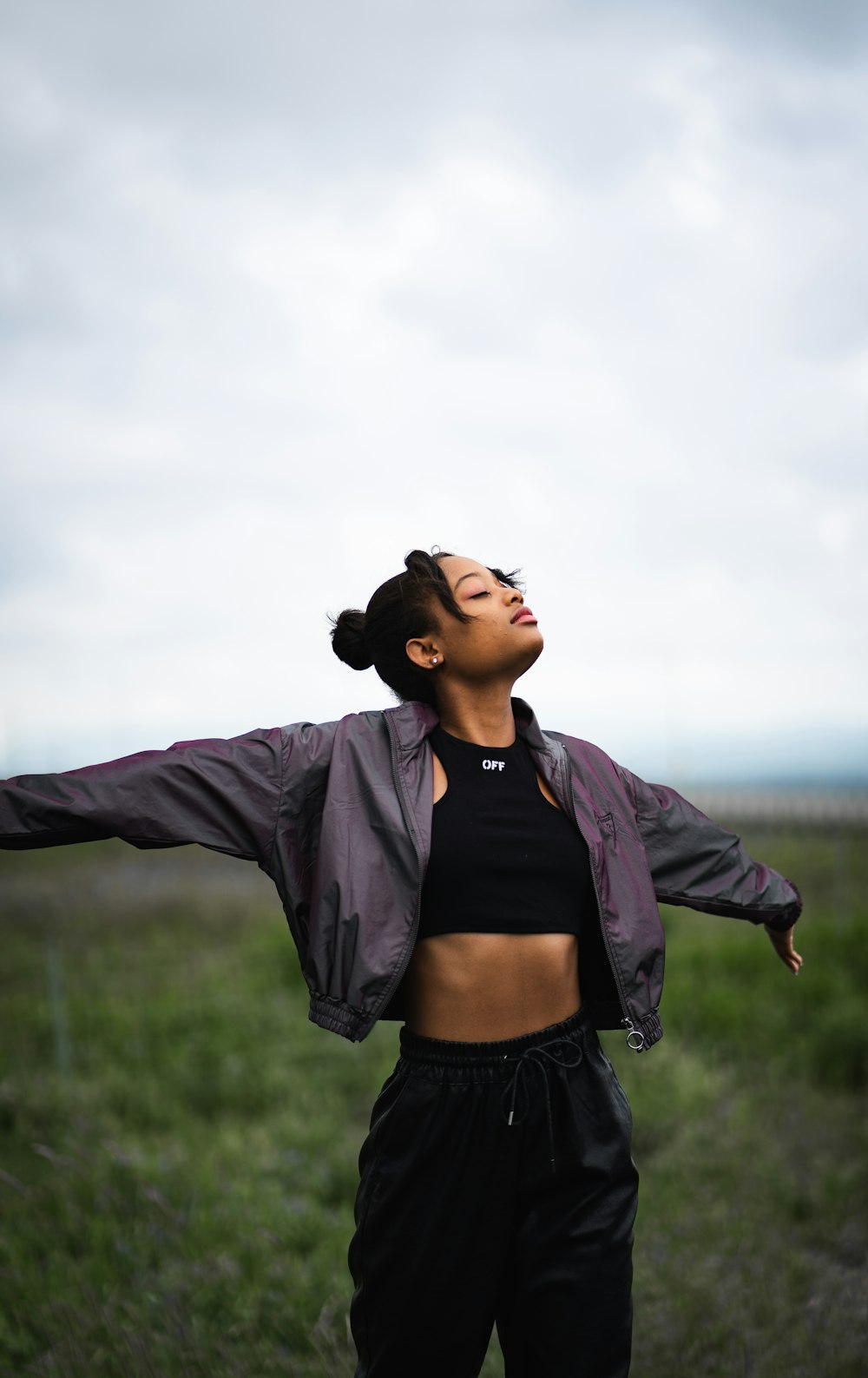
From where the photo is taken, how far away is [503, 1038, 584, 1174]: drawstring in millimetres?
2535

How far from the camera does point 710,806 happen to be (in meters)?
17.1

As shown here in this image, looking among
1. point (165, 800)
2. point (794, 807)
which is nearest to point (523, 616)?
point (165, 800)

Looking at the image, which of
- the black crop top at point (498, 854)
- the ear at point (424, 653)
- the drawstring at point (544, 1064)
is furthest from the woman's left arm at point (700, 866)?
the ear at point (424, 653)

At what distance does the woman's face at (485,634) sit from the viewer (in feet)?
9.11

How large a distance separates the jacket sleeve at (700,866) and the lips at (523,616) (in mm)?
525

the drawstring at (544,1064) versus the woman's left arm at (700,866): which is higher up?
the woman's left arm at (700,866)

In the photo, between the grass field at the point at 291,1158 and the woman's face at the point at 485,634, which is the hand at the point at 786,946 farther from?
the grass field at the point at 291,1158

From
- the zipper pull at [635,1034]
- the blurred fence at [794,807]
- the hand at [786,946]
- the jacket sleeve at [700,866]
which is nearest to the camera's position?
the zipper pull at [635,1034]

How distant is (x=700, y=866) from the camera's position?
2949 mm

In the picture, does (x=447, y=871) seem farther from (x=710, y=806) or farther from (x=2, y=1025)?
(x=710, y=806)

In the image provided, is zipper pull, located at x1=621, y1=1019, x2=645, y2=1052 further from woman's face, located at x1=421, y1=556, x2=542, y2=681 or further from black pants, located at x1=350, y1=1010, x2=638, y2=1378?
woman's face, located at x1=421, y1=556, x2=542, y2=681

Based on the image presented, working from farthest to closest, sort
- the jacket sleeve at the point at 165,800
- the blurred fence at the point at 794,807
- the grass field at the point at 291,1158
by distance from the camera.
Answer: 1. the blurred fence at the point at 794,807
2. the grass field at the point at 291,1158
3. the jacket sleeve at the point at 165,800

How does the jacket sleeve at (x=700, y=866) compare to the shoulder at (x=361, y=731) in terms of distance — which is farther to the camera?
the jacket sleeve at (x=700, y=866)

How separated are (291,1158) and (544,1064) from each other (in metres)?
3.81
